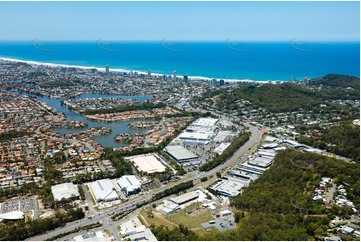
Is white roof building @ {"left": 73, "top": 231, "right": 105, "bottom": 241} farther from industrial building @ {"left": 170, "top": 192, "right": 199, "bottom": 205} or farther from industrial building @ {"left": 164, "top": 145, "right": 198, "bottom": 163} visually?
industrial building @ {"left": 164, "top": 145, "right": 198, "bottom": 163}

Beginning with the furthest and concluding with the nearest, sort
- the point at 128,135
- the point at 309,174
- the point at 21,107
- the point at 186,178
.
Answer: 1. the point at 21,107
2. the point at 128,135
3. the point at 186,178
4. the point at 309,174

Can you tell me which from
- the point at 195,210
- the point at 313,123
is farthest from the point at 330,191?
the point at 313,123

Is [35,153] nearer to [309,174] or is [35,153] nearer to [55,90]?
[309,174]

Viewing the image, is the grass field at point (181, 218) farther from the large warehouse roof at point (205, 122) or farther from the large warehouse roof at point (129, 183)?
the large warehouse roof at point (205, 122)

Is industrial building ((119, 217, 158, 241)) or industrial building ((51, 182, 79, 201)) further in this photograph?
industrial building ((51, 182, 79, 201))

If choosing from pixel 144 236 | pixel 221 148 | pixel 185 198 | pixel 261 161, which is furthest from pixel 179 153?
pixel 144 236

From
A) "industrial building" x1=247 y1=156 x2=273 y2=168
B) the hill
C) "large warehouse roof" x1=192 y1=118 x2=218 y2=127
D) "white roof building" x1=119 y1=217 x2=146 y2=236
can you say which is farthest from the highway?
the hill
